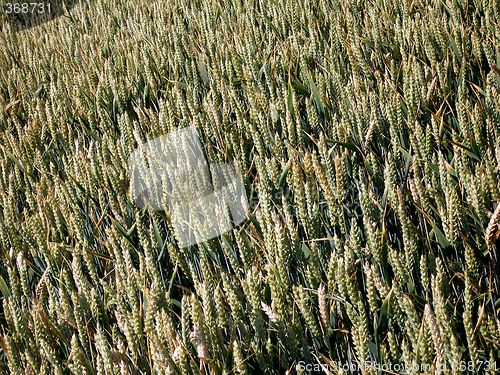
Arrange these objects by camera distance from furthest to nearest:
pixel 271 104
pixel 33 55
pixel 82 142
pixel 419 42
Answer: pixel 33 55
pixel 82 142
pixel 419 42
pixel 271 104

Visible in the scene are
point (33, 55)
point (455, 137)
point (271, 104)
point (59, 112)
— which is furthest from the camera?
point (33, 55)

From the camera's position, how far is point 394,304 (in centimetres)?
102

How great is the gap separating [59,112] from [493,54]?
1346 millimetres

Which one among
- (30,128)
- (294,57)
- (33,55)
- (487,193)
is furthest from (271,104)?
(33,55)

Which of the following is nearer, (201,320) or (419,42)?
(201,320)

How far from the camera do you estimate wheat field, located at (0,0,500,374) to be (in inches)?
39.9

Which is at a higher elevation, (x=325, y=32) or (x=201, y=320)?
(x=325, y=32)

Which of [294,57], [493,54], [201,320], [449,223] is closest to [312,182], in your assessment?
[449,223]

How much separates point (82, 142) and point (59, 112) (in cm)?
23

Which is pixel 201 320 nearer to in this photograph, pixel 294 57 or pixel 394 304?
pixel 394 304

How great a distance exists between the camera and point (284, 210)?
3.83ft

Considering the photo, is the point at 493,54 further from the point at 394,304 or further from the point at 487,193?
the point at 394,304

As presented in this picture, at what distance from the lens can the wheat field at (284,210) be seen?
101 cm

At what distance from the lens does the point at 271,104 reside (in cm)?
176
